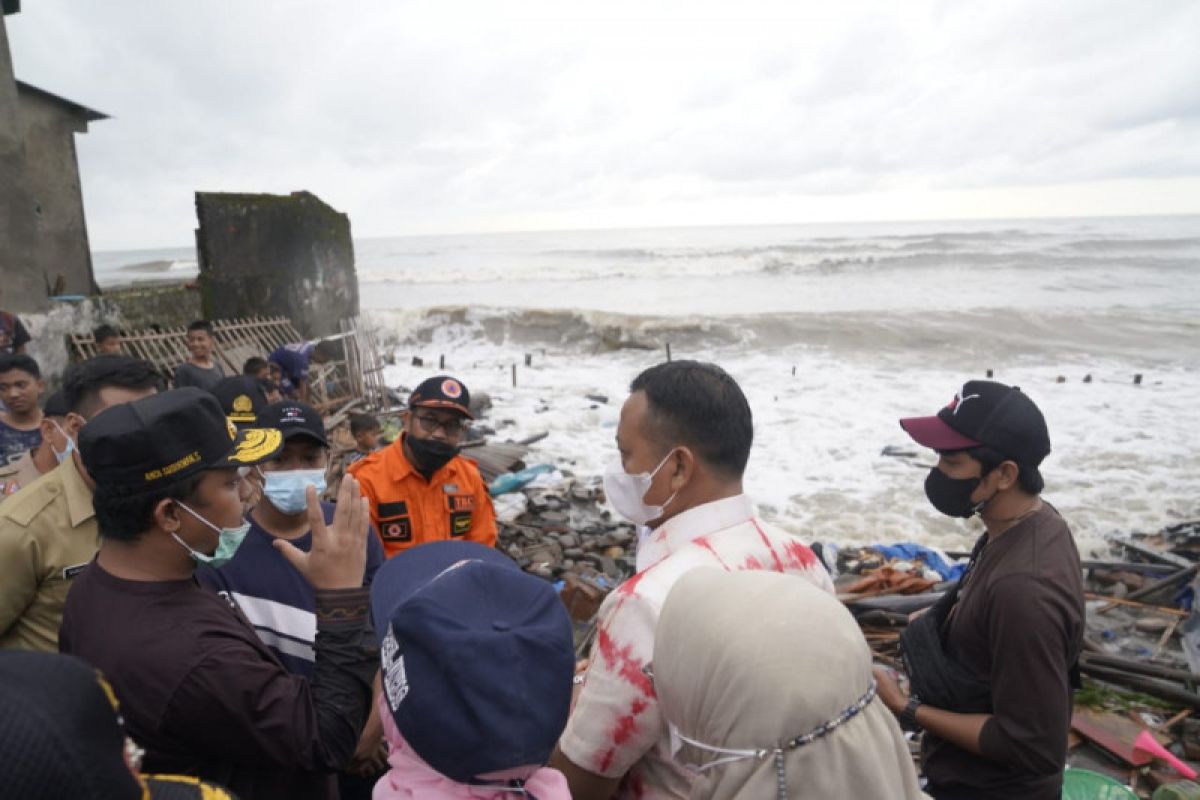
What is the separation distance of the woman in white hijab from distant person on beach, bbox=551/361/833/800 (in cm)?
30

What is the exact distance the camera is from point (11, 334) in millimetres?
8430

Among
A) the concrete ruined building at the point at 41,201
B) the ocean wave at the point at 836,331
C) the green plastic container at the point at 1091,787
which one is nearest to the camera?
the green plastic container at the point at 1091,787

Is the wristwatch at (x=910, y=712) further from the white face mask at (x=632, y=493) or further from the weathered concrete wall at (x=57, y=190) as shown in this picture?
the weathered concrete wall at (x=57, y=190)

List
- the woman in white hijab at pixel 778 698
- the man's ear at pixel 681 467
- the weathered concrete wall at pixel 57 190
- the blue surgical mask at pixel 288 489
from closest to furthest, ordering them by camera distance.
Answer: the woman in white hijab at pixel 778 698, the man's ear at pixel 681 467, the blue surgical mask at pixel 288 489, the weathered concrete wall at pixel 57 190

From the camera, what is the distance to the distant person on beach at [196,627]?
1659mm

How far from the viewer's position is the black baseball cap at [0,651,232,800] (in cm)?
81

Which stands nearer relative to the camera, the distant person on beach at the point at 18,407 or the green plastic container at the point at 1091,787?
the green plastic container at the point at 1091,787

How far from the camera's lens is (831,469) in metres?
10.7

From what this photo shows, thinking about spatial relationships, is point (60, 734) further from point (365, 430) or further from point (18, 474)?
point (365, 430)

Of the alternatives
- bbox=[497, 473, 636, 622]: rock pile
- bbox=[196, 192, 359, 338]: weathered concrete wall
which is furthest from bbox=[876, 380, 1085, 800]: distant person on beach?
bbox=[196, 192, 359, 338]: weathered concrete wall

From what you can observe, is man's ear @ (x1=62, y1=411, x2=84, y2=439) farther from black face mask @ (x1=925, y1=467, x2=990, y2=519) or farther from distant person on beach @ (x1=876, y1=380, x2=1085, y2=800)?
black face mask @ (x1=925, y1=467, x2=990, y2=519)

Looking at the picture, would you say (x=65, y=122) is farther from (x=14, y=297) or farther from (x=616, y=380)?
(x=616, y=380)

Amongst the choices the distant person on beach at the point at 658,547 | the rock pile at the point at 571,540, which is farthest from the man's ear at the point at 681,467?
the rock pile at the point at 571,540

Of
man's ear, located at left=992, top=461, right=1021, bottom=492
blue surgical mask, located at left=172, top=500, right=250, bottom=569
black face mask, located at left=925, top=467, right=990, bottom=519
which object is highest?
blue surgical mask, located at left=172, top=500, right=250, bottom=569
